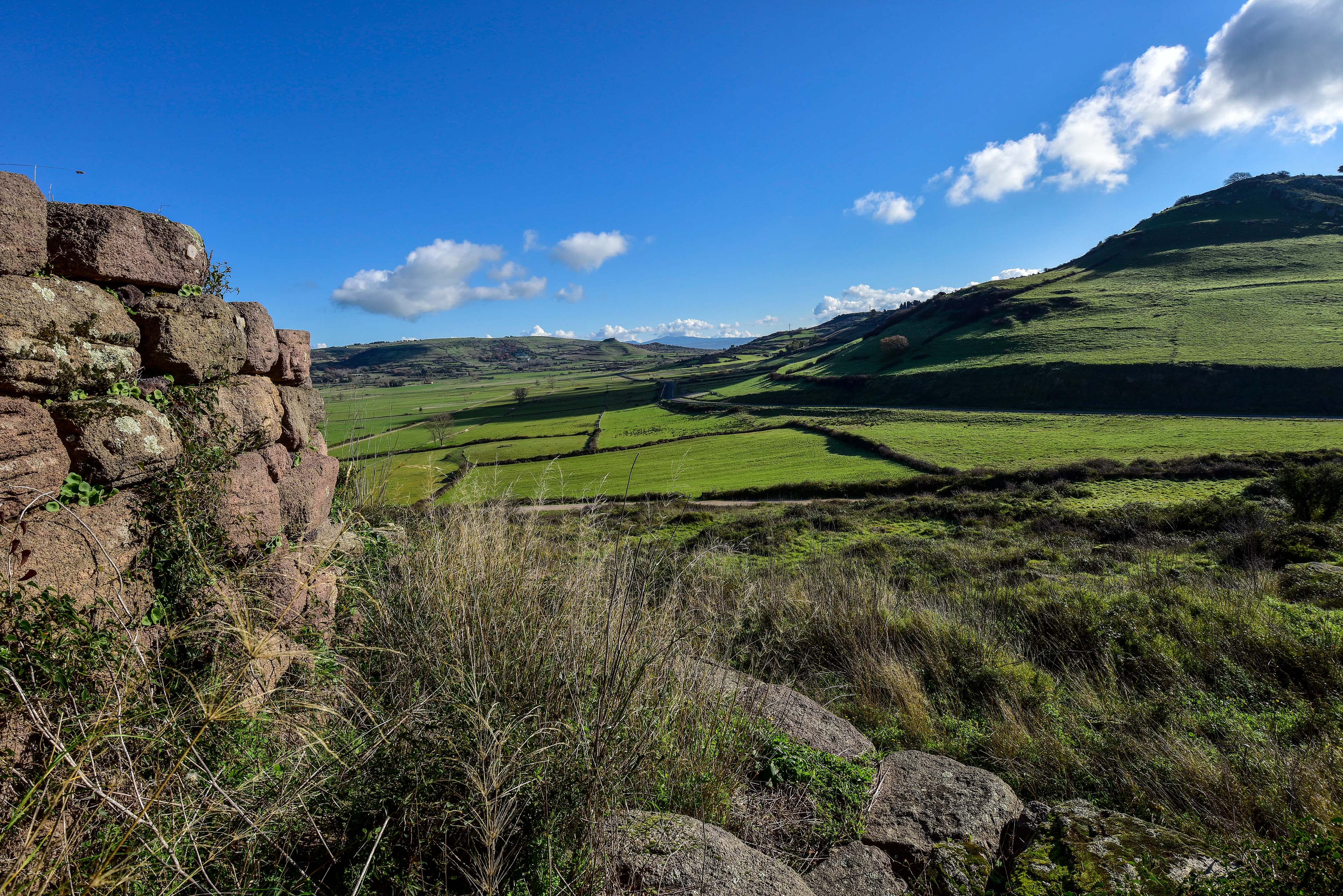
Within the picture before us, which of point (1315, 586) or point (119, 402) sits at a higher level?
point (119, 402)

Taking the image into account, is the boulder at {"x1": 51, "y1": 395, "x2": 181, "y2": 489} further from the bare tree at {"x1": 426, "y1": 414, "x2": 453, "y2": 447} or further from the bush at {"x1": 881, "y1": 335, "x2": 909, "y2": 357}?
the bush at {"x1": 881, "y1": 335, "x2": 909, "y2": 357}

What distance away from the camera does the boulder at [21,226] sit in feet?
9.52

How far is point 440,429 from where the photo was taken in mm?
39781

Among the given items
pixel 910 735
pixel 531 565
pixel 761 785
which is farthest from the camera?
pixel 910 735

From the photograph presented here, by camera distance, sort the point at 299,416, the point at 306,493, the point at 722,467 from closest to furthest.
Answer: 1. the point at 306,493
2. the point at 299,416
3. the point at 722,467

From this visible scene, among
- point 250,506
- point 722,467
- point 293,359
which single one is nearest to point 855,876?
point 250,506

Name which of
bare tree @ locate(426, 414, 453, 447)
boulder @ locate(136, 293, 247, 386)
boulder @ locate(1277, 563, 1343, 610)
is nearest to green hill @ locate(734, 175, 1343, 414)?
bare tree @ locate(426, 414, 453, 447)

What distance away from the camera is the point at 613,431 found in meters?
61.4

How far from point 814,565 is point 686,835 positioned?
11.3 meters

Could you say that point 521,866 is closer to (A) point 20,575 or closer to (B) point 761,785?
(B) point 761,785

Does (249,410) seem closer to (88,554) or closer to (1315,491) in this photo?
(88,554)

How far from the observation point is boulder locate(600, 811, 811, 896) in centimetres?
242

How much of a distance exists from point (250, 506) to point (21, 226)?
6.65ft

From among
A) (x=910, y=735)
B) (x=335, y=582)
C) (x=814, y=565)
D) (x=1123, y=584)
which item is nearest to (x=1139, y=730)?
(x=910, y=735)
